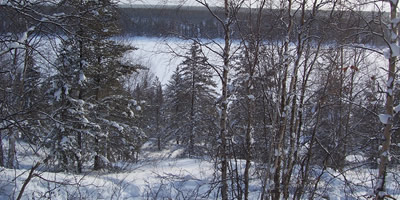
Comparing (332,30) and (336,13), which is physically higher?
(336,13)

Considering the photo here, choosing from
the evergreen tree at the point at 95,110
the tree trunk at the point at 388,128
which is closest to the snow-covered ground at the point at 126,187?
the tree trunk at the point at 388,128

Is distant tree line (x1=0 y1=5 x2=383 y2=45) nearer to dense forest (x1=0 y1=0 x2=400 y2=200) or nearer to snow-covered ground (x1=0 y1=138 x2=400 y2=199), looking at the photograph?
dense forest (x1=0 y1=0 x2=400 y2=200)

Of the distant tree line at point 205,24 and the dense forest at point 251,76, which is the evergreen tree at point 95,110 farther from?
the distant tree line at point 205,24

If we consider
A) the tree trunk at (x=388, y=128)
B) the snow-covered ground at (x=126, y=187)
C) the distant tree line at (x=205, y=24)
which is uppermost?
the distant tree line at (x=205, y=24)

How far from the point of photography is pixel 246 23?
545 cm

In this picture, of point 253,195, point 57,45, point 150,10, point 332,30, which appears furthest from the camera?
point 253,195

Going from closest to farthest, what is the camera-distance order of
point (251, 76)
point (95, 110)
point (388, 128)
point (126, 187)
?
point (388, 128) < point (251, 76) < point (126, 187) < point (95, 110)

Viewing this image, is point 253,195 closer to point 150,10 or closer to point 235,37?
point 235,37

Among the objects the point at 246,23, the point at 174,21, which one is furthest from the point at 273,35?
the point at 174,21

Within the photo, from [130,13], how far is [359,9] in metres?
3.34

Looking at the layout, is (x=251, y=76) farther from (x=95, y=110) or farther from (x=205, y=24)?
(x=95, y=110)

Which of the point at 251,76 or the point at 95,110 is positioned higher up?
the point at 251,76

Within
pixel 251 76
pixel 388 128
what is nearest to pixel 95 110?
pixel 251 76

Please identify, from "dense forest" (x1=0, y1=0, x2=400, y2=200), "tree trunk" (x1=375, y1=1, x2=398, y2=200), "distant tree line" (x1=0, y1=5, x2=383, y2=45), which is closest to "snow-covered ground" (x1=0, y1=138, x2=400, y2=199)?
"dense forest" (x1=0, y1=0, x2=400, y2=200)
